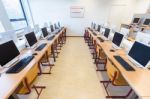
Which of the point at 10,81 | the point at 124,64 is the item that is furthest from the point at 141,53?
the point at 10,81

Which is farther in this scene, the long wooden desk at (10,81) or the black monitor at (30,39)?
the black monitor at (30,39)

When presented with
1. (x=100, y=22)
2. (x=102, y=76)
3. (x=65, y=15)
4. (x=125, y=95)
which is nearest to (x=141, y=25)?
(x=100, y=22)

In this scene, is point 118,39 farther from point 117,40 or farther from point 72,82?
point 72,82

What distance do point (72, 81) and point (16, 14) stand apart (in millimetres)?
5205

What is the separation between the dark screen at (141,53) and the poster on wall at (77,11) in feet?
18.6

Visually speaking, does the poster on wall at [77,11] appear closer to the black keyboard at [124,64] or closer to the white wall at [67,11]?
the white wall at [67,11]

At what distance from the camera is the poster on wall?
23.2ft

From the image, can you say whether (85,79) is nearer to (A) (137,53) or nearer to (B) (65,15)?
(A) (137,53)

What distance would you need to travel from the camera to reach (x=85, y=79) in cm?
273

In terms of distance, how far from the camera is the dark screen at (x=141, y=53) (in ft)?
5.64

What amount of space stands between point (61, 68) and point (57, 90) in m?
0.97

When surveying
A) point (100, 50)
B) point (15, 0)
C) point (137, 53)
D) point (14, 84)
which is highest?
point (15, 0)

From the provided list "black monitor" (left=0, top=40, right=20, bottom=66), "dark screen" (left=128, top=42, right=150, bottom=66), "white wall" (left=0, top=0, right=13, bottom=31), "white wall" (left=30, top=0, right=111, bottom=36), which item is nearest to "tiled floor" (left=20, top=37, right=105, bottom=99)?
"black monitor" (left=0, top=40, right=20, bottom=66)

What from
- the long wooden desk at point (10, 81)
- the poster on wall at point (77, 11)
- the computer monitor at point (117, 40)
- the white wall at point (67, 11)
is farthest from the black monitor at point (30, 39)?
the poster on wall at point (77, 11)
